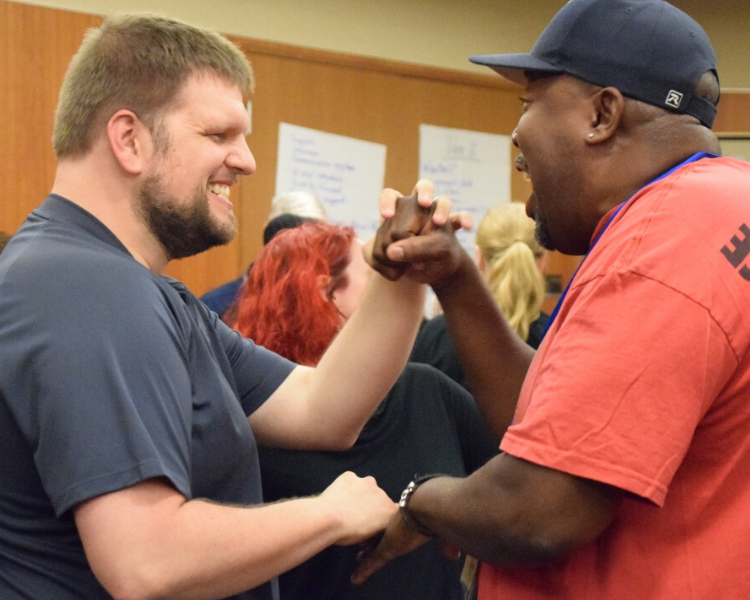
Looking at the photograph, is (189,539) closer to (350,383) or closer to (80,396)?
(80,396)

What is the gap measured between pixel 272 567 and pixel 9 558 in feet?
1.00

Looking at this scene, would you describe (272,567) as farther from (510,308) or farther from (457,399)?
(510,308)

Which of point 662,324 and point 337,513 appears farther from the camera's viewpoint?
point 337,513

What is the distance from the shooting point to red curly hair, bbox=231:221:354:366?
1700 mm

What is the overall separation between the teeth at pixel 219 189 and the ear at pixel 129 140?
120 millimetres

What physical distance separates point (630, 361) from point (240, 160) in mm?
687

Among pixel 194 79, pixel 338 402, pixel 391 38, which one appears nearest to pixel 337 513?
pixel 338 402

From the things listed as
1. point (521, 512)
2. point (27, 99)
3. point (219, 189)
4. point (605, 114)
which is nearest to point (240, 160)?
point (219, 189)

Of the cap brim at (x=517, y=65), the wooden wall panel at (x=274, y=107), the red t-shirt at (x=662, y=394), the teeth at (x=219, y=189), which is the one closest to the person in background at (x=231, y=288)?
the wooden wall panel at (x=274, y=107)

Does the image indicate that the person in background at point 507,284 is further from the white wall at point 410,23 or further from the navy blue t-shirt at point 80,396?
the white wall at point 410,23

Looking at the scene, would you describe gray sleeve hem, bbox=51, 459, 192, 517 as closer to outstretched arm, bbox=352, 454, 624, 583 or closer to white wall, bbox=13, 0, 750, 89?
outstretched arm, bbox=352, 454, 624, 583

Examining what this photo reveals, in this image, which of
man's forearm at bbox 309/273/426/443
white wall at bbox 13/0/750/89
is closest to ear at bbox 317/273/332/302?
man's forearm at bbox 309/273/426/443

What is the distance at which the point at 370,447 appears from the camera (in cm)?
149

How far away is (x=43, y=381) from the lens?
0.88m
